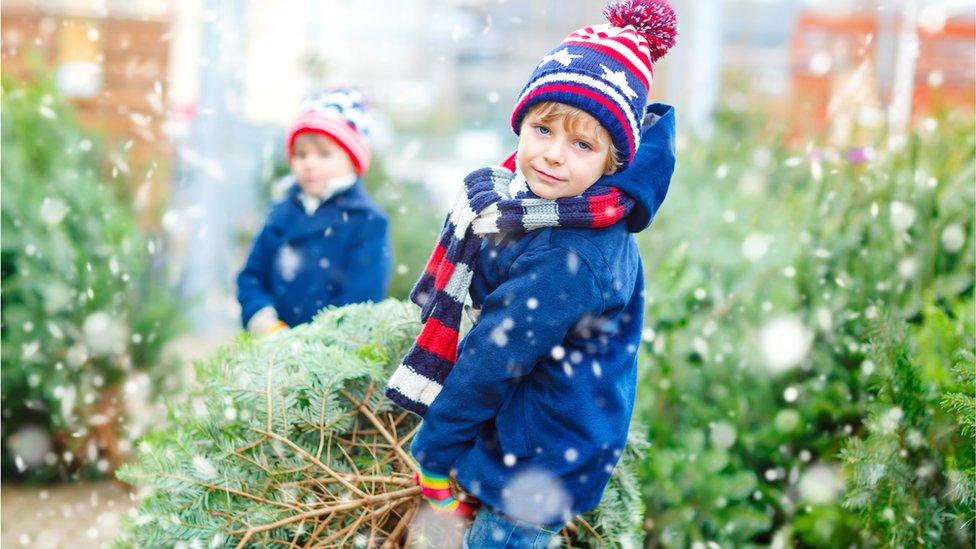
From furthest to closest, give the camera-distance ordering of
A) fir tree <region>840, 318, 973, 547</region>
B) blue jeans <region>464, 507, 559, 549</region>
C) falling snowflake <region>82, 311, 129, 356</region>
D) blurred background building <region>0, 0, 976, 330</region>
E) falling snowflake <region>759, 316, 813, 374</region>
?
1. blurred background building <region>0, 0, 976, 330</region>
2. falling snowflake <region>82, 311, 129, 356</region>
3. falling snowflake <region>759, 316, 813, 374</region>
4. fir tree <region>840, 318, 973, 547</region>
5. blue jeans <region>464, 507, 559, 549</region>

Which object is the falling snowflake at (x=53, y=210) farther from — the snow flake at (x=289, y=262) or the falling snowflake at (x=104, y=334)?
the snow flake at (x=289, y=262)

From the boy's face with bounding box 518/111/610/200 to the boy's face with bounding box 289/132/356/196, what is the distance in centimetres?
194

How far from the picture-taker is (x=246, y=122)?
8391mm

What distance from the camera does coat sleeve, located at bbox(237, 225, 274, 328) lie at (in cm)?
395

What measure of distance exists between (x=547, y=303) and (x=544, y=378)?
202mm

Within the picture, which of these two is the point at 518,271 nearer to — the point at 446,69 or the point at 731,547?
the point at 731,547

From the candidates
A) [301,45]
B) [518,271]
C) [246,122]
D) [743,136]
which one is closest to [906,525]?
[518,271]

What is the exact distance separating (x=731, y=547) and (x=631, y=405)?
1.38m

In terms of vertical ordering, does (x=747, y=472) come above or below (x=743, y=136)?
below

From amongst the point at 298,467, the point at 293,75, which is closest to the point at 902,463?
the point at 298,467

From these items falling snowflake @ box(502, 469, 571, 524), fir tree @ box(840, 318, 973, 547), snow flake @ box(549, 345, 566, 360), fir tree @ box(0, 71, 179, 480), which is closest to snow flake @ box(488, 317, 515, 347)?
snow flake @ box(549, 345, 566, 360)

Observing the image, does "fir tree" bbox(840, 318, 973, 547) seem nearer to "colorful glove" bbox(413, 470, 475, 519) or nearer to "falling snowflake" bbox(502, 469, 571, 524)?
"falling snowflake" bbox(502, 469, 571, 524)

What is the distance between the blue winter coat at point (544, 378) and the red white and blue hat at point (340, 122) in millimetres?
1908

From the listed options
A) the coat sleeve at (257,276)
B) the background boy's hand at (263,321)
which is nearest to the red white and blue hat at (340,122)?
the coat sleeve at (257,276)
